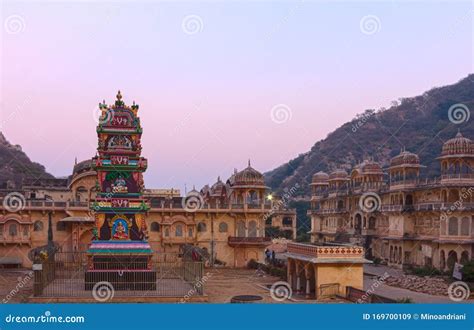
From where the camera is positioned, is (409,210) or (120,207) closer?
(120,207)

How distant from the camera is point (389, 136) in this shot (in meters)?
111

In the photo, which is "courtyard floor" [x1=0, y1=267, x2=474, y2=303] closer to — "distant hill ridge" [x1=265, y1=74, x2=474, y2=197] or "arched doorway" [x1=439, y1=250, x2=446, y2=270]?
"arched doorway" [x1=439, y1=250, x2=446, y2=270]

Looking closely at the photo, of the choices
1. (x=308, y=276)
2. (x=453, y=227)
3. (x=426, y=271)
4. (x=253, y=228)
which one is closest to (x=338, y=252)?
(x=308, y=276)

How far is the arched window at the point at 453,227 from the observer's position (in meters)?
41.1

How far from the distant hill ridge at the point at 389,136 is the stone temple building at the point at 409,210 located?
35927 mm

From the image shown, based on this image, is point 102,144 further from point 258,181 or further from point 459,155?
point 459,155

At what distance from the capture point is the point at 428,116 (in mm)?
109750

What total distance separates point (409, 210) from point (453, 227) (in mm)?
6337

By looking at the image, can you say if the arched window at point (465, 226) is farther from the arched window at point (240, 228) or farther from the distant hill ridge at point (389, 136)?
the distant hill ridge at point (389, 136)

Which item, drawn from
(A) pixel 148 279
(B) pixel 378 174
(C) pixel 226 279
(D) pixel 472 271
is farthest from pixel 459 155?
(A) pixel 148 279

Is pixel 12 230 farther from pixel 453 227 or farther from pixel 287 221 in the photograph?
pixel 287 221

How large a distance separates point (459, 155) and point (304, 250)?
1833cm

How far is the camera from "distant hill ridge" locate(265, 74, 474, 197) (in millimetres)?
100000

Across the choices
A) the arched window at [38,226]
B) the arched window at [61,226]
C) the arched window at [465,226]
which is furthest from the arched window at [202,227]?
the arched window at [465,226]
